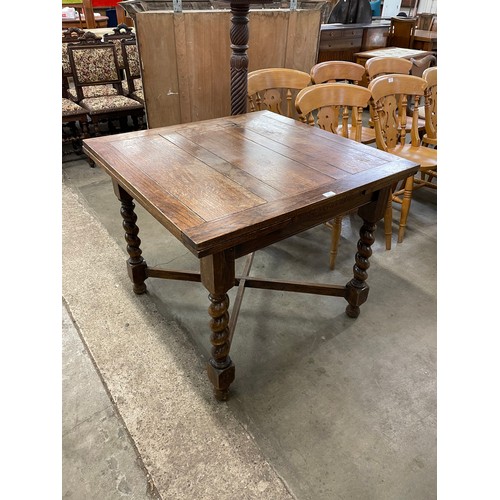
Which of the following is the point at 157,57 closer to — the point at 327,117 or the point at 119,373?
the point at 327,117

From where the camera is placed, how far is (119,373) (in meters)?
1.62

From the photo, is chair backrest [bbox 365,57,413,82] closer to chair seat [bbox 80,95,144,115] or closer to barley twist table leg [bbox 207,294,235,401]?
chair seat [bbox 80,95,144,115]

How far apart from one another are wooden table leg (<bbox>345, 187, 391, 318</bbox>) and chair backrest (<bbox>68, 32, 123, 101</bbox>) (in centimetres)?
332

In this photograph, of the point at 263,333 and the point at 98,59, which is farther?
the point at 98,59

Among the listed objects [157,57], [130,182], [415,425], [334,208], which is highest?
[157,57]

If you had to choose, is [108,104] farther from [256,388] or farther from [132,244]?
[256,388]

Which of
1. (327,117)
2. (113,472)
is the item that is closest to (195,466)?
(113,472)

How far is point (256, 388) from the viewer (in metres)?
1.58

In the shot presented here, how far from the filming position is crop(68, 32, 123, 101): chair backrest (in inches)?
145

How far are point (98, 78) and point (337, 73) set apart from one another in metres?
2.34

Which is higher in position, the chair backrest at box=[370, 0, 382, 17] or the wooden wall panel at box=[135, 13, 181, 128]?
the chair backrest at box=[370, 0, 382, 17]

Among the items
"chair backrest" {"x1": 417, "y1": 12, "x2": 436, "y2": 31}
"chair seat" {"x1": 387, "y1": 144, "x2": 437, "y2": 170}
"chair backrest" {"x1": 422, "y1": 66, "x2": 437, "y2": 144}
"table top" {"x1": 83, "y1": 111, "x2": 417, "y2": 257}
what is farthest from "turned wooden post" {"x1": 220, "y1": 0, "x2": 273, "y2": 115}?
"chair backrest" {"x1": 417, "y1": 12, "x2": 436, "y2": 31}

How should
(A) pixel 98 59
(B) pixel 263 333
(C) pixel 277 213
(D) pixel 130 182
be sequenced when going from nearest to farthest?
(C) pixel 277 213
(D) pixel 130 182
(B) pixel 263 333
(A) pixel 98 59

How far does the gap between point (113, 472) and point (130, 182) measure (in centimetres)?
96
